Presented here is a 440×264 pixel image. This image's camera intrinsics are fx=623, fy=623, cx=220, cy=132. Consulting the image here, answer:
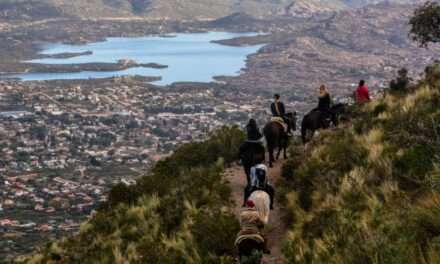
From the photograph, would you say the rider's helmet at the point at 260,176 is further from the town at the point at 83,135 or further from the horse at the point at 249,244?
the town at the point at 83,135

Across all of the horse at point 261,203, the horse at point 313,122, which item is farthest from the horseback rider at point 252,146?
the horse at point 313,122

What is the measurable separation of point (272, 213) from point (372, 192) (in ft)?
11.1

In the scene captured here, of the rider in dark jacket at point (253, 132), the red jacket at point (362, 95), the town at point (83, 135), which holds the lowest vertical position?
the town at point (83, 135)

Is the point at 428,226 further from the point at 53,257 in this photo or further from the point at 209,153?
the point at 209,153

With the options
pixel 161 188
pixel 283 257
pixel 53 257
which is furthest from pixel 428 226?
pixel 161 188

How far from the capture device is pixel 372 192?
10984 millimetres

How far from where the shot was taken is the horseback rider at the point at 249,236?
34.2 feet

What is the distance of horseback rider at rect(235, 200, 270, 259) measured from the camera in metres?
10.4

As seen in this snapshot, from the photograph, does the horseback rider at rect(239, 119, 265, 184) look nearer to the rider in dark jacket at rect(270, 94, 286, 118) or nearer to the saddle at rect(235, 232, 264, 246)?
the rider in dark jacket at rect(270, 94, 286, 118)

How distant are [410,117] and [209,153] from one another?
398 inches

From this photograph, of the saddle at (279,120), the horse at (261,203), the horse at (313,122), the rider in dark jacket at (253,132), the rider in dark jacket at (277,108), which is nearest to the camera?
the horse at (261,203)

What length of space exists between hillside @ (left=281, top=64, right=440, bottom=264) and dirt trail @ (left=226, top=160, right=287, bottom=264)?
1.19ft

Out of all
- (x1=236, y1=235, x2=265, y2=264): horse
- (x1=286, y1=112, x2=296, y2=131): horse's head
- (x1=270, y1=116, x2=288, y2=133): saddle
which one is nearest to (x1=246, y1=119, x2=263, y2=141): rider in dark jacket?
(x1=270, y1=116, x2=288, y2=133): saddle

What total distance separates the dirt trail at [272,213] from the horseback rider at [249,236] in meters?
0.40
